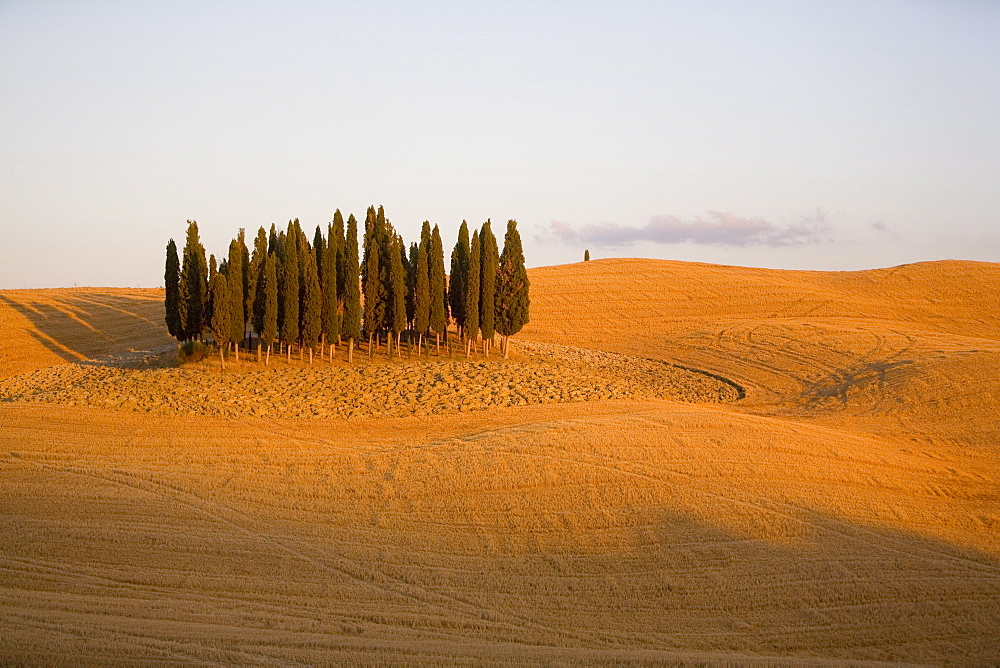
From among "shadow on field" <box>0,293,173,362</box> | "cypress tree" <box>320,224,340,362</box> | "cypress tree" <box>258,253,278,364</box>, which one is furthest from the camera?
"shadow on field" <box>0,293,173,362</box>

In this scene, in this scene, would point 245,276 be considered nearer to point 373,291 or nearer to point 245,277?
point 245,277

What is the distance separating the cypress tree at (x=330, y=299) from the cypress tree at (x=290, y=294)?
1.39m

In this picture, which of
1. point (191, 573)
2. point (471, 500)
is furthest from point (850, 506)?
point (191, 573)

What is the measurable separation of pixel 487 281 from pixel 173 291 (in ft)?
51.0

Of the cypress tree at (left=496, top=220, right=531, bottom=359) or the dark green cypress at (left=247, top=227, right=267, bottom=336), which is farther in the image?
the cypress tree at (left=496, top=220, right=531, bottom=359)

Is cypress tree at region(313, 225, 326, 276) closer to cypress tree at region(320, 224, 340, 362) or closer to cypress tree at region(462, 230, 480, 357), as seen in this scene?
cypress tree at region(320, 224, 340, 362)

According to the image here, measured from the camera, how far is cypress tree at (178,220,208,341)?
3784 cm

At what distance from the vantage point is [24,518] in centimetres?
1647

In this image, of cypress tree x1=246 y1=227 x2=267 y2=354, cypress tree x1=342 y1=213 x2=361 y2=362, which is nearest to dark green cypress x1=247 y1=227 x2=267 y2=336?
cypress tree x1=246 y1=227 x2=267 y2=354

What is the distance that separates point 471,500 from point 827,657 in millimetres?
8315

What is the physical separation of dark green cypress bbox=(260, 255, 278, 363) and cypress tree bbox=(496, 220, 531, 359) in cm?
1097

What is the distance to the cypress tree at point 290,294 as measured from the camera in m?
36.9

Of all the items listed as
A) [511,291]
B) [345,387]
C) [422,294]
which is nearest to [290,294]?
[422,294]

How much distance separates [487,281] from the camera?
133ft
